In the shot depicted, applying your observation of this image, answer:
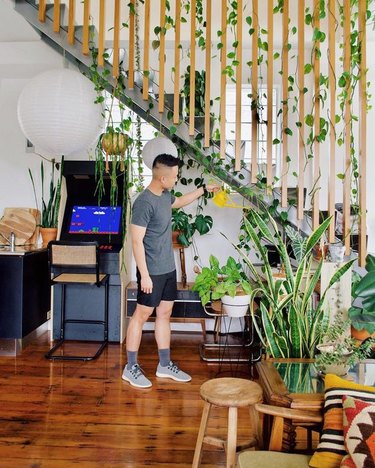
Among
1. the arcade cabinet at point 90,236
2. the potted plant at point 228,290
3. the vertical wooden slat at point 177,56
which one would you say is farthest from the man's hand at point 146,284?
the vertical wooden slat at point 177,56

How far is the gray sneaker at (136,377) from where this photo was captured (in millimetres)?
3209

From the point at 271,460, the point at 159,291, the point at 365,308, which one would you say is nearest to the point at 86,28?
the point at 159,291

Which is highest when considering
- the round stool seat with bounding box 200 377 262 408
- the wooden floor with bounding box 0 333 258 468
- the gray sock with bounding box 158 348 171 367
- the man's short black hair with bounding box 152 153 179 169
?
the man's short black hair with bounding box 152 153 179 169

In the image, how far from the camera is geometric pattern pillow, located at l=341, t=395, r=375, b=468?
4.05 feet

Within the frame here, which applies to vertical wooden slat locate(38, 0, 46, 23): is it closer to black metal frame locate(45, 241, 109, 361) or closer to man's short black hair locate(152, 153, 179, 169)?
man's short black hair locate(152, 153, 179, 169)

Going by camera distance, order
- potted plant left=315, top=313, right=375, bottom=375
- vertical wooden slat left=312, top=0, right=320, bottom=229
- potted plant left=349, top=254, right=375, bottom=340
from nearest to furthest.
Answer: potted plant left=315, top=313, right=375, bottom=375, potted plant left=349, top=254, right=375, bottom=340, vertical wooden slat left=312, top=0, right=320, bottom=229

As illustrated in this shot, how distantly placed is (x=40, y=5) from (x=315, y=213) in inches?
107

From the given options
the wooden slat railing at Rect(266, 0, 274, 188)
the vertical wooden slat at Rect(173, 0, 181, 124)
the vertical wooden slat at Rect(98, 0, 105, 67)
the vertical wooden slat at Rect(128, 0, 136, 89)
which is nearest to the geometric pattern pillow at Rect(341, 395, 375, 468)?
the wooden slat railing at Rect(266, 0, 274, 188)

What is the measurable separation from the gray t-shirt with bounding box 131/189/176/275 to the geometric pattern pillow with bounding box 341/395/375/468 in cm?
204

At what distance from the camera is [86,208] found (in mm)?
4695

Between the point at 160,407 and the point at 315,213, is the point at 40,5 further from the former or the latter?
the point at 160,407

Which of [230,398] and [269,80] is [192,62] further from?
[230,398]

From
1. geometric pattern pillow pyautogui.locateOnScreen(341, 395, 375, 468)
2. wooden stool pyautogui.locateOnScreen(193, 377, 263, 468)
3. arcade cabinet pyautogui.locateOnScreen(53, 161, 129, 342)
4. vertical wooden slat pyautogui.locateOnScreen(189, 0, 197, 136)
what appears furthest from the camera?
arcade cabinet pyautogui.locateOnScreen(53, 161, 129, 342)

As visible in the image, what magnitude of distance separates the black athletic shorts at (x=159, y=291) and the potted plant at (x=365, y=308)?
4.29 ft
